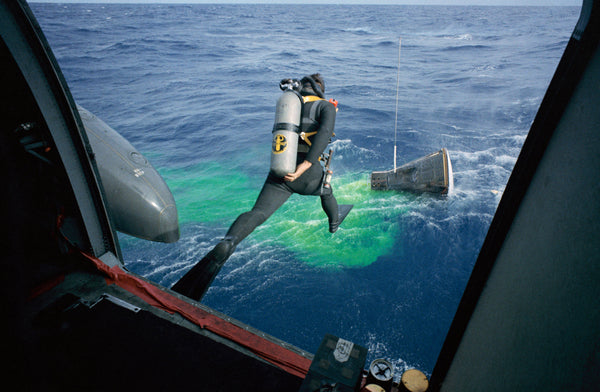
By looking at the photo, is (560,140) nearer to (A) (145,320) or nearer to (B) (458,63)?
(A) (145,320)

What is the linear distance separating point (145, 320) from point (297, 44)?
3642 centimetres

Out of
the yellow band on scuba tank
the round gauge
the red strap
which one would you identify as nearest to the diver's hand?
the yellow band on scuba tank

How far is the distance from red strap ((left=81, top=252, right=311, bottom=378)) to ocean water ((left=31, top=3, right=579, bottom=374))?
11.4ft

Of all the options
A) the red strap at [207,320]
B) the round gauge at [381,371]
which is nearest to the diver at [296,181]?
the red strap at [207,320]

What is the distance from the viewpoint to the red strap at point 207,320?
7.88ft

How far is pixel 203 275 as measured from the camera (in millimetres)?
3406

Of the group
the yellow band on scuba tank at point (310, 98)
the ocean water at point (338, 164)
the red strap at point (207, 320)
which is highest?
the yellow band on scuba tank at point (310, 98)

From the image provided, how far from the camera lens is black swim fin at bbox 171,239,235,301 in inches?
131

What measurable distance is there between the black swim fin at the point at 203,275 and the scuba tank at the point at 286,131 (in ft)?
3.66

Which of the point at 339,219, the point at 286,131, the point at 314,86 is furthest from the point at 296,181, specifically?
the point at 339,219

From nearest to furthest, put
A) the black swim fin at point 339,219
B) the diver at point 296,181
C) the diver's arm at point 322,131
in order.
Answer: the diver at point 296,181 < the diver's arm at point 322,131 < the black swim fin at point 339,219

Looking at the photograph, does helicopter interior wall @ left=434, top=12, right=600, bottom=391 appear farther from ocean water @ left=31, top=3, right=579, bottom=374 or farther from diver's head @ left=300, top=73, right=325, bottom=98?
ocean water @ left=31, top=3, right=579, bottom=374

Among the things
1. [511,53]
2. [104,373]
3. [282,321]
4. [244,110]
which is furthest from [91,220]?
[511,53]

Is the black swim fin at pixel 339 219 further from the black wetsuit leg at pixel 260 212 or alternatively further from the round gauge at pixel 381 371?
the round gauge at pixel 381 371
